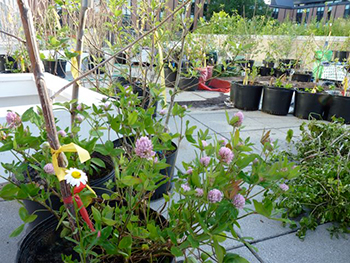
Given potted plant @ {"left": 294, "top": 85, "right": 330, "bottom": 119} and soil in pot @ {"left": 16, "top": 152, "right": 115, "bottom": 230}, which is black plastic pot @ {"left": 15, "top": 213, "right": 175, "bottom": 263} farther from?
potted plant @ {"left": 294, "top": 85, "right": 330, "bottom": 119}

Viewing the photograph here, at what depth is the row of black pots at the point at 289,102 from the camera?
4218 millimetres

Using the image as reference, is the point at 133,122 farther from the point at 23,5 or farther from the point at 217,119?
the point at 217,119

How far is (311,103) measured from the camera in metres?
4.34

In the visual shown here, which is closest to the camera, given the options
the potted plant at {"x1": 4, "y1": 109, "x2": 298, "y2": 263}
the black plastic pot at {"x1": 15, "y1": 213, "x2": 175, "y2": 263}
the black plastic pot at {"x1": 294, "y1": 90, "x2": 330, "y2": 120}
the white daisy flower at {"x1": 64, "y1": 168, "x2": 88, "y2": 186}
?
the white daisy flower at {"x1": 64, "y1": 168, "x2": 88, "y2": 186}

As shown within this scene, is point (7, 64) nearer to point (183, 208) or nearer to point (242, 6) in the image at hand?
point (183, 208)

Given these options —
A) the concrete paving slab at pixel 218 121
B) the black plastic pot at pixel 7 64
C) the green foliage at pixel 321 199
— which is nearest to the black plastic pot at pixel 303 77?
the concrete paving slab at pixel 218 121

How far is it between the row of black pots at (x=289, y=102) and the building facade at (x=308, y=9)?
14.3 meters

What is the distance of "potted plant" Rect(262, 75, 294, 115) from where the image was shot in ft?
14.5

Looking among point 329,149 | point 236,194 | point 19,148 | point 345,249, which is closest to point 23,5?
point 19,148

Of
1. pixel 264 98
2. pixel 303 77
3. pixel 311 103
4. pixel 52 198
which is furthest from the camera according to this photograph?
pixel 303 77

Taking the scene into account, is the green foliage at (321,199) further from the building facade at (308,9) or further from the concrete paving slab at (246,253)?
the building facade at (308,9)

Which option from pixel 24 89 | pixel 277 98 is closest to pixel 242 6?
pixel 277 98

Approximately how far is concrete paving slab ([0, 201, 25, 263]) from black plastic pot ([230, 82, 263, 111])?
366 cm

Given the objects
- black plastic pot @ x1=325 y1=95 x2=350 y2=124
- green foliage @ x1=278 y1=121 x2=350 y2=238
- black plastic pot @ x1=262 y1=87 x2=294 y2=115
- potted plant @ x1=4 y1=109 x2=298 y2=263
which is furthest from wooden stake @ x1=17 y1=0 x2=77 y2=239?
black plastic pot @ x1=325 y1=95 x2=350 y2=124
